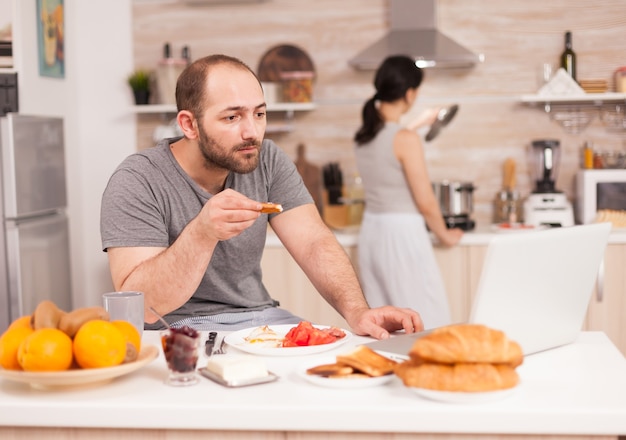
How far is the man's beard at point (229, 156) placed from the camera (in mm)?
2281

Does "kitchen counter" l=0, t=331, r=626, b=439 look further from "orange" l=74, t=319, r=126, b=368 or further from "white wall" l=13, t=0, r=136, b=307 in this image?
"white wall" l=13, t=0, r=136, b=307

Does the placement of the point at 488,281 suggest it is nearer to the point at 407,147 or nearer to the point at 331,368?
the point at 331,368

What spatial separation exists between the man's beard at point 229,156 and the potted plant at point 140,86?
253 cm

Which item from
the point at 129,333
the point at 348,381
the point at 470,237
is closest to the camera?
the point at 348,381

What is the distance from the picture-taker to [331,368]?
156 centimetres

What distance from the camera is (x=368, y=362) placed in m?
1.57

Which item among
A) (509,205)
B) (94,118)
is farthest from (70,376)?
(94,118)

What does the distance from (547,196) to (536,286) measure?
9.56ft

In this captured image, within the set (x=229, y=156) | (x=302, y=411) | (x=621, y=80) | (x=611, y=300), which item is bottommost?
(x=611, y=300)

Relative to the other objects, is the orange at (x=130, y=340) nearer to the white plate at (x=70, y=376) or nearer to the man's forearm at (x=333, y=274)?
the white plate at (x=70, y=376)

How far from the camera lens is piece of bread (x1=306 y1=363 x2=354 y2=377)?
1.54m

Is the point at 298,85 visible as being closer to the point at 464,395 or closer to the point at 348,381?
the point at 348,381

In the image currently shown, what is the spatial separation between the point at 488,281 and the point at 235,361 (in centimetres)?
48

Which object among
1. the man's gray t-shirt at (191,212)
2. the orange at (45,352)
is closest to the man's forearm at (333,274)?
the man's gray t-shirt at (191,212)
